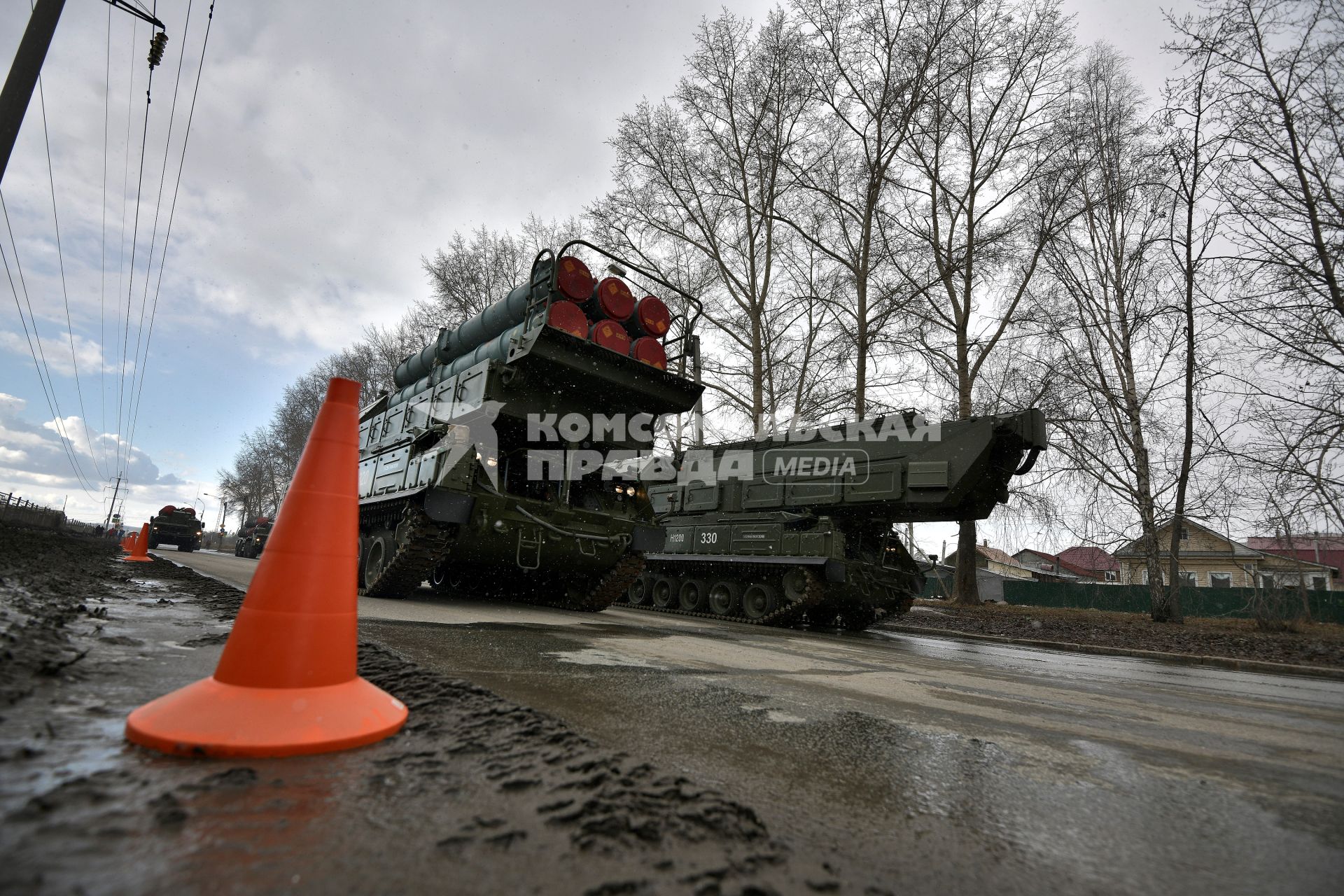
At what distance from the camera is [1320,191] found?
396 inches

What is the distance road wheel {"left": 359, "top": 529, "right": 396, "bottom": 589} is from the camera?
7.82m

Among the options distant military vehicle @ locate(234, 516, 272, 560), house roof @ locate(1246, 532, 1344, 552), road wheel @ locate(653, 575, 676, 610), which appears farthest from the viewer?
distant military vehicle @ locate(234, 516, 272, 560)

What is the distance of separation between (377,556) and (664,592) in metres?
6.46

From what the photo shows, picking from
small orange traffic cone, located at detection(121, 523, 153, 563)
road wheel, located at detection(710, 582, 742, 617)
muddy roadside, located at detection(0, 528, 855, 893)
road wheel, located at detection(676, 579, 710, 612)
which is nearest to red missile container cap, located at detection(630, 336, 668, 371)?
road wheel, located at detection(710, 582, 742, 617)

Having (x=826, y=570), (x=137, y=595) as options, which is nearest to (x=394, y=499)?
(x=137, y=595)

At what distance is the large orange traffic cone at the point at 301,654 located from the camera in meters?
1.43

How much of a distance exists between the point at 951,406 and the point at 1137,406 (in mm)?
4274

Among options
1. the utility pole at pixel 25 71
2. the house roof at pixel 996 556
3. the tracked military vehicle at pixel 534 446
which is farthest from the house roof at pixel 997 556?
the utility pole at pixel 25 71

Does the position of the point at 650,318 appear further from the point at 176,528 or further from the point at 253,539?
the point at 176,528

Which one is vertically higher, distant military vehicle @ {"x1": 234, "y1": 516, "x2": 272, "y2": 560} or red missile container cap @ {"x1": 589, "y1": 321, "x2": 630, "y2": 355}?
red missile container cap @ {"x1": 589, "y1": 321, "x2": 630, "y2": 355}

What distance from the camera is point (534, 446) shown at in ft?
26.9

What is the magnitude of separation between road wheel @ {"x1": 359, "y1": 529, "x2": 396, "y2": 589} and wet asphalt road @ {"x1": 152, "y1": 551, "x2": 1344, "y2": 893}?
12.5 feet

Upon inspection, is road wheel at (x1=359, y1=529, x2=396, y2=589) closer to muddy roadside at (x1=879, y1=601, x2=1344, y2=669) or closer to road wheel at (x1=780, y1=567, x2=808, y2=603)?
road wheel at (x1=780, y1=567, x2=808, y2=603)

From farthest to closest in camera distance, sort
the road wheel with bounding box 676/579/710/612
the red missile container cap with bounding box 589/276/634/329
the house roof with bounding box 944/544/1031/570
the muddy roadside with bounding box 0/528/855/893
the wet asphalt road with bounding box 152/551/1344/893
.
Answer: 1. the house roof with bounding box 944/544/1031/570
2. the road wheel with bounding box 676/579/710/612
3. the red missile container cap with bounding box 589/276/634/329
4. the wet asphalt road with bounding box 152/551/1344/893
5. the muddy roadside with bounding box 0/528/855/893
